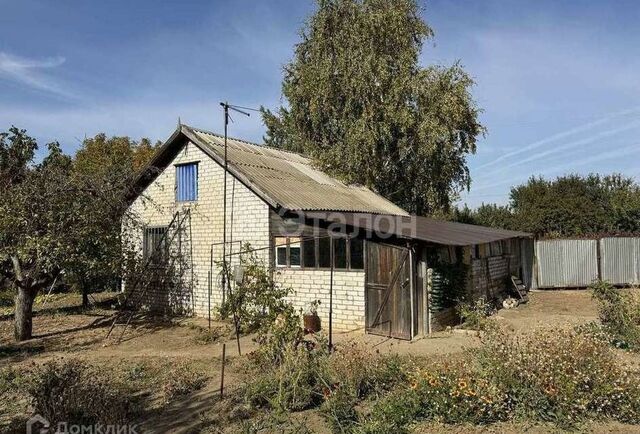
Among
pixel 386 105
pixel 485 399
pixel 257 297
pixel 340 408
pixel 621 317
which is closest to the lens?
pixel 485 399

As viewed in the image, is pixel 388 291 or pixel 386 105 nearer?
pixel 388 291

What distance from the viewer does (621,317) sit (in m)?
9.81

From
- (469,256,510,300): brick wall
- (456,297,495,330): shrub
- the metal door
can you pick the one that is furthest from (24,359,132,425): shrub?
(469,256,510,300): brick wall

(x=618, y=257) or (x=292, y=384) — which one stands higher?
(x=618, y=257)

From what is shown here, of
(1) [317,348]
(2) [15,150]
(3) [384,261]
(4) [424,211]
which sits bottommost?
(1) [317,348]

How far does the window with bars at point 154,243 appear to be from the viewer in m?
15.6

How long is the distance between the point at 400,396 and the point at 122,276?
11.2 meters

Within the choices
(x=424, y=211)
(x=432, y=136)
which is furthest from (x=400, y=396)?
(x=424, y=211)

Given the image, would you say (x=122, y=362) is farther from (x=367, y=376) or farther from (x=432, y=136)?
(x=432, y=136)

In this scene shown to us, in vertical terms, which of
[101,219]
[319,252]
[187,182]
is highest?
[187,182]

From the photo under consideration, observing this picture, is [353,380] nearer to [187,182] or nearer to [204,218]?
[204,218]

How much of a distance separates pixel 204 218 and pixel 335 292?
Result: 5.06 meters

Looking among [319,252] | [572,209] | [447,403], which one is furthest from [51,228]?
[572,209]

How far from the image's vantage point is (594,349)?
6.10 meters
